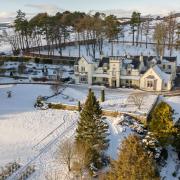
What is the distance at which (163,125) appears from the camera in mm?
34312

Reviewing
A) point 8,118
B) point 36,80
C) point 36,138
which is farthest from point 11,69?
point 36,138

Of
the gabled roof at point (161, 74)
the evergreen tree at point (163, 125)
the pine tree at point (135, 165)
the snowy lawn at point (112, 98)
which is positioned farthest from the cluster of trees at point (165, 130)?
the gabled roof at point (161, 74)

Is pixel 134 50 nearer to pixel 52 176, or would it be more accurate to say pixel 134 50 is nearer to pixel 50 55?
pixel 50 55

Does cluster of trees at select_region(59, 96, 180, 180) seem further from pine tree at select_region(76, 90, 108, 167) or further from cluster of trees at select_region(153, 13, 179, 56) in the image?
cluster of trees at select_region(153, 13, 179, 56)

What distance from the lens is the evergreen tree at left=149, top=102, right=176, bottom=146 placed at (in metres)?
34.0

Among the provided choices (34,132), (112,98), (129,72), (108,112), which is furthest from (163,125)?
(129,72)

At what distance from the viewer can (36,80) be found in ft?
192

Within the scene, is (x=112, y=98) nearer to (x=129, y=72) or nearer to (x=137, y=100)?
(x=137, y=100)

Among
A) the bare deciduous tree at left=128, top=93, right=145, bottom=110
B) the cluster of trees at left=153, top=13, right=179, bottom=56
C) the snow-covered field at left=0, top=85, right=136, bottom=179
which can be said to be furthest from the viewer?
the cluster of trees at left=153, top=13, right=179, bottom=56

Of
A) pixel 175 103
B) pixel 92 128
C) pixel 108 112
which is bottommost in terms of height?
pixel 108 112

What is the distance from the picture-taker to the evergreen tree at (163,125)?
34.0 meters

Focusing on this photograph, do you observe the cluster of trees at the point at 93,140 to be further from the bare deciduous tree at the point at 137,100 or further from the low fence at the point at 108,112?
the bare deciduous tree at the point at 137,100

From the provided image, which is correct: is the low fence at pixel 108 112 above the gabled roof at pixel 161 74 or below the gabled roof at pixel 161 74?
below

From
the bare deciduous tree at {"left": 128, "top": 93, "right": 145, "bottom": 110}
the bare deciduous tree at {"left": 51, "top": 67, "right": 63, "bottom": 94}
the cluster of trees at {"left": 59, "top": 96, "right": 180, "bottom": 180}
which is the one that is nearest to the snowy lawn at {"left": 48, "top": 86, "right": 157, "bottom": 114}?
the bare deciduous tree at {"left": 128, "top": 93, "right": 145, "bottom": 110}
